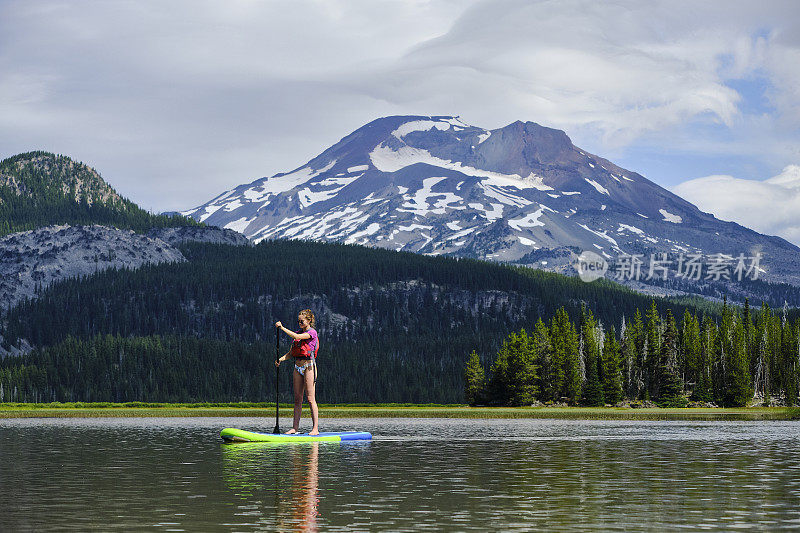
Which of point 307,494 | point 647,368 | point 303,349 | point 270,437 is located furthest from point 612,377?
point 307,494

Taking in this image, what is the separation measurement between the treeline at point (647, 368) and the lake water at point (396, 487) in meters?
104

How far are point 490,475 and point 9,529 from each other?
20943 millimetres

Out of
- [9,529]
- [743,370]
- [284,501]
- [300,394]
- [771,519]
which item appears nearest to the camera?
[9,529]

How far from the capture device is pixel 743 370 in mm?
165875

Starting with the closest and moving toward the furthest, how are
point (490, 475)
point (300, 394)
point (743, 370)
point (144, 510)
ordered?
point (144, 510)
point (490, 475)
point (300, 394)
point (743, 370)

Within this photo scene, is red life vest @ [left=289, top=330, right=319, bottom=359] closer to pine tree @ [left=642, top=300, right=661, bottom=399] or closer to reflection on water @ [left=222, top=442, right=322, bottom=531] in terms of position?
reflection on water @ [left=222, top=442, right=322, bottom=531]

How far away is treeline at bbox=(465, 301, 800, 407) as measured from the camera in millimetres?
165875

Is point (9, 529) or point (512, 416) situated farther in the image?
point (512, 416)

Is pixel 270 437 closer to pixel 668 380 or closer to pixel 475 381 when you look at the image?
pixel 475 381

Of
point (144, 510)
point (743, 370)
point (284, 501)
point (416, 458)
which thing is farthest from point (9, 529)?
point (743, 370)

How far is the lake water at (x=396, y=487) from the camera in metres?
28.7

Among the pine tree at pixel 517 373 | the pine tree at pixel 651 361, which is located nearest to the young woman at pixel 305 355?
Result: the pine tree at pixel 517 373

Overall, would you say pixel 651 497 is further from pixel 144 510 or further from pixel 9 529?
pixel 9 529

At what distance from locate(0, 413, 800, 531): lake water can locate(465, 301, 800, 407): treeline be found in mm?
103806
